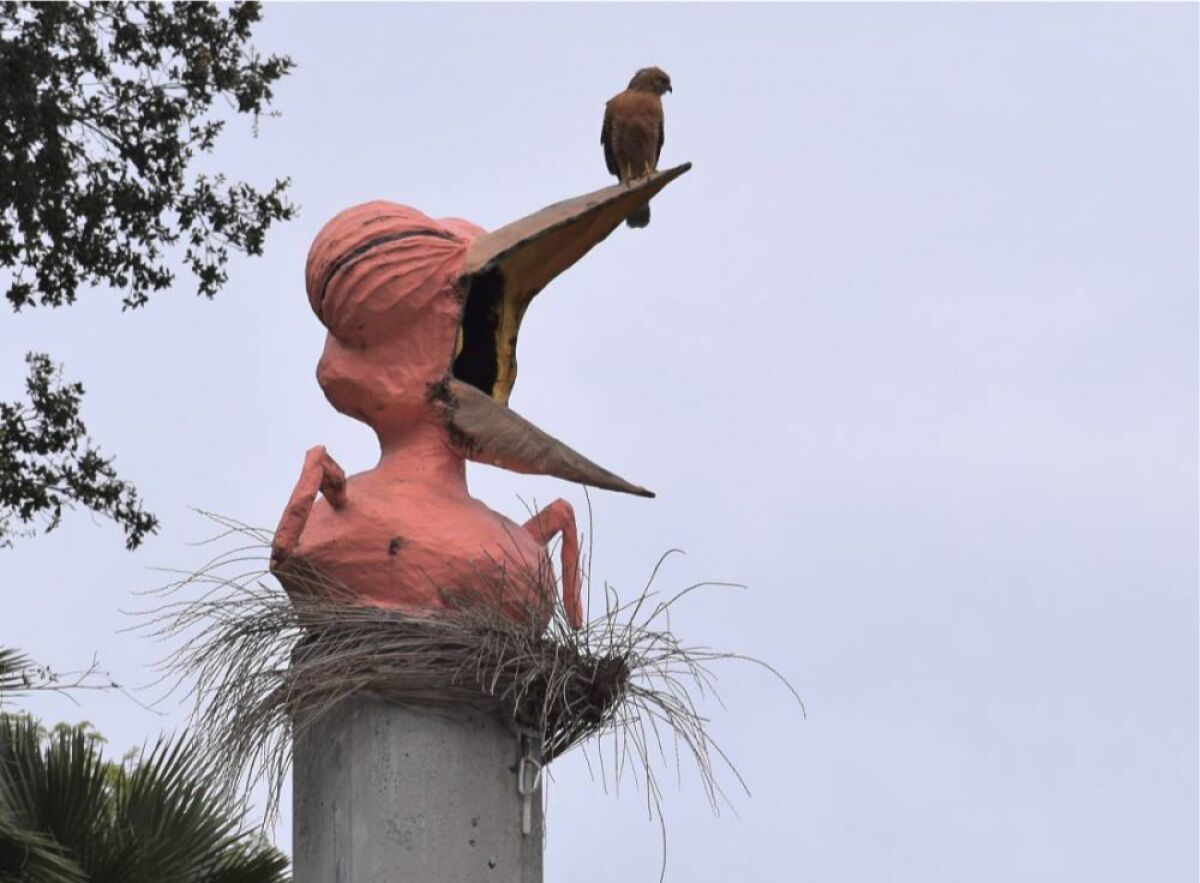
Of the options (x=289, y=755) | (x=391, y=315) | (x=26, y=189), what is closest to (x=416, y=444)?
(x=391, y=315)

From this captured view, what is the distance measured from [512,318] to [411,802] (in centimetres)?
122

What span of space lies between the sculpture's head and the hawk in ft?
0.48

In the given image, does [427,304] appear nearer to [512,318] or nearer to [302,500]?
[512,318]

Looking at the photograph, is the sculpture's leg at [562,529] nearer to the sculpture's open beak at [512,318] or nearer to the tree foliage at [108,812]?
the sculpture's open beak at [512,318]

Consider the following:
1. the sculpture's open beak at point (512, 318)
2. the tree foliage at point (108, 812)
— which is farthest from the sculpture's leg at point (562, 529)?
the tree foliage at point (108, 812)

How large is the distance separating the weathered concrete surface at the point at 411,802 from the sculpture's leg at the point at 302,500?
0.35 meters

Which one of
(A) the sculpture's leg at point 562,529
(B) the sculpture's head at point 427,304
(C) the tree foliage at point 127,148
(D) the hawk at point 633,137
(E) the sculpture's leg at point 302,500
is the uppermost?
(C) the tree foliage at point 127,148

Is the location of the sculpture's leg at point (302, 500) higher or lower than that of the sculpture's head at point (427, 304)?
lower

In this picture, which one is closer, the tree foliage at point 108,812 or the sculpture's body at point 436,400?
the sculpture's body at point 436,400

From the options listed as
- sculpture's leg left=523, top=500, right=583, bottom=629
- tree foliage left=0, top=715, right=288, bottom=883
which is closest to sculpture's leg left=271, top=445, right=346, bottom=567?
sculpture's leg left=523, top=500, right=583, bottom=629

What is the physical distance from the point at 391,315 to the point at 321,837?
1.14 metres

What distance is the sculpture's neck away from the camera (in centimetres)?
530

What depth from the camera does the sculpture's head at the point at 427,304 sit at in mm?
5340

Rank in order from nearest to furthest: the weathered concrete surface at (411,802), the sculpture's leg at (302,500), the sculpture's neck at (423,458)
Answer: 1. the weathered concrete surface at (411,802)
2. the sculpture's leg at (302,500)
3. the sculpture's neck at (423,458)
